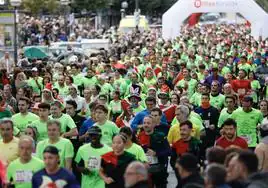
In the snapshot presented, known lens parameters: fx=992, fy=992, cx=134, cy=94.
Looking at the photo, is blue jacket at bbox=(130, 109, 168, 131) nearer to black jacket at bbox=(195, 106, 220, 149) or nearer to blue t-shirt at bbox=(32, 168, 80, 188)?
black jacket at bbox=(195, 106, 220, 149)

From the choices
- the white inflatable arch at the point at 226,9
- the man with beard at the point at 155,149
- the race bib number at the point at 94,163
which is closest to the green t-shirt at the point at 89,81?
the man with beard at the point at 155,149

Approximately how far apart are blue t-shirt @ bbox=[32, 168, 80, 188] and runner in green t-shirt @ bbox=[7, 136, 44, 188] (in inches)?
24.3

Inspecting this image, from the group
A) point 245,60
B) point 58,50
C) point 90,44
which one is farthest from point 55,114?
point 90,44

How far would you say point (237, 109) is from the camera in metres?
16.8

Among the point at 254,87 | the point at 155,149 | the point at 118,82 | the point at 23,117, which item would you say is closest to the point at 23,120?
the point at 23,117

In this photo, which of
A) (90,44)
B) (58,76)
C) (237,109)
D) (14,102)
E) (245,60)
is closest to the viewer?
(237,109)

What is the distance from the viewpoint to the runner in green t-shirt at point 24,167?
1141 cm

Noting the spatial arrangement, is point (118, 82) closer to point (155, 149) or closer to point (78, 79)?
point (78, 79)

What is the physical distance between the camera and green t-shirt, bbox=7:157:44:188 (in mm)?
11414

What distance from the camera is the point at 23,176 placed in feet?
37.6

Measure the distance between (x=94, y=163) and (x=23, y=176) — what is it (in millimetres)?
1201

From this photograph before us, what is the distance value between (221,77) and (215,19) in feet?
206

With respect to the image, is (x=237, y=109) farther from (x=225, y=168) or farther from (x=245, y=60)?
(x=245, y=60)

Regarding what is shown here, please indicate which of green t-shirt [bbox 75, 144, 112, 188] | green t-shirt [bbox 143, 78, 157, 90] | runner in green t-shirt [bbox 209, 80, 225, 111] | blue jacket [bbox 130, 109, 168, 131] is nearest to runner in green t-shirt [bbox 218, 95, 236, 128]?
blue jacket [bbox 130, 109, 168, 131]
